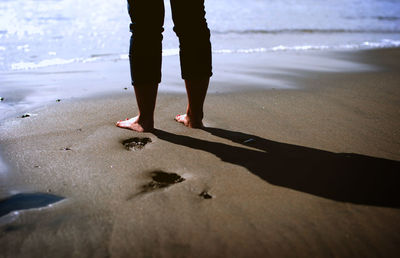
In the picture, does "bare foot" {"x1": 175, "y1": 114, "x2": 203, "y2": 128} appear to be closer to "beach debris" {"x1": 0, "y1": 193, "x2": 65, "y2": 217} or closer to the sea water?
"beach debris" {"x1": 0, "y1": 193, "x2": 65, "y2": 217}

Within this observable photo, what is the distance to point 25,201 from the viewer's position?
133cm

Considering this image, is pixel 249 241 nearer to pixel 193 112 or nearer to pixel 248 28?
pixel 193 112

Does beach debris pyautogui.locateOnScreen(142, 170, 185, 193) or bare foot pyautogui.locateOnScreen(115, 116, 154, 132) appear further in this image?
bare foot pyautogui.locateOnScreen(115, 116, 154, 132)

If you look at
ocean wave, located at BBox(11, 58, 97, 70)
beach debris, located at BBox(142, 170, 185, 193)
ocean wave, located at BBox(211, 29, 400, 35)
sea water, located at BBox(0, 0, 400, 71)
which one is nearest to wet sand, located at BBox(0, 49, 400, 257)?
beach debris, located at BBox(142, 170, 185, 193)

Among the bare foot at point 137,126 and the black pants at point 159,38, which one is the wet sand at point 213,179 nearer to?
the bare foot at point 137,126

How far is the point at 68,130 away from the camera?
6.71ft

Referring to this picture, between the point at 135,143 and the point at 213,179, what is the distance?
1.88 ft

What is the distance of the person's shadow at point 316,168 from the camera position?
55.5 inches

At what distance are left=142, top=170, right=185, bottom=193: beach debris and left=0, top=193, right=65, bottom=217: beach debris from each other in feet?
1.08

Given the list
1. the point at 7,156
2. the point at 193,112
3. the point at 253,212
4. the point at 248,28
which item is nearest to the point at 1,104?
the point at 7,156

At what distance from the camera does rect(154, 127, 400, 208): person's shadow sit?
141 centimetres

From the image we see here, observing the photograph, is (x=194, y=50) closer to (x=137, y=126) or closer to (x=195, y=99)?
(x=195, y=99)

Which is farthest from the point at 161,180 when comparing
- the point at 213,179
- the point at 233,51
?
the point at 233,51

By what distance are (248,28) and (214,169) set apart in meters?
5.02
